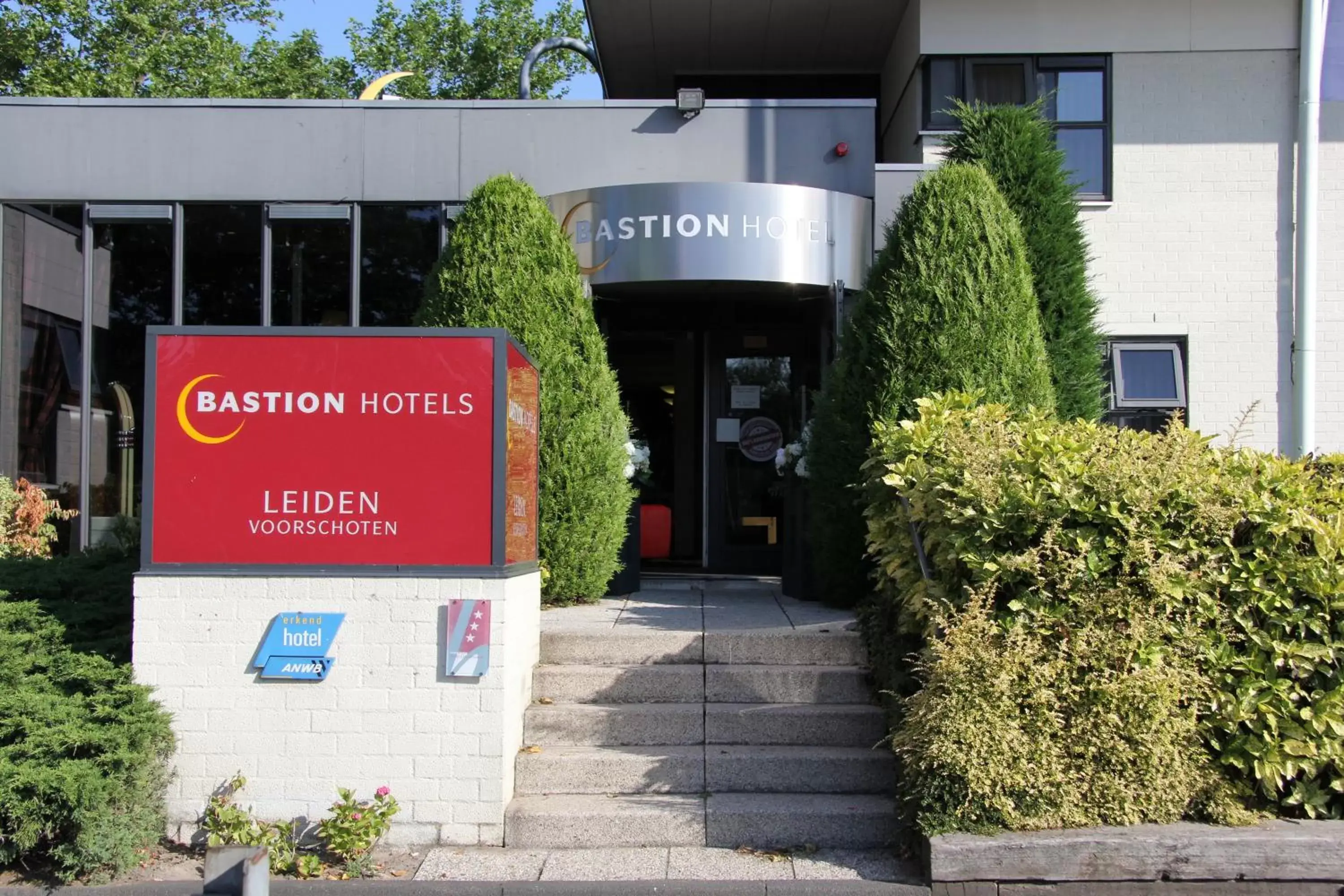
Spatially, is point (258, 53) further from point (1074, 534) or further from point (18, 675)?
point (1074, 534)

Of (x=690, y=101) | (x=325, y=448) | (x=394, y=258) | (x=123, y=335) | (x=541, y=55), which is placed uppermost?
(x=541, y=55)

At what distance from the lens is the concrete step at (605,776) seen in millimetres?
5121

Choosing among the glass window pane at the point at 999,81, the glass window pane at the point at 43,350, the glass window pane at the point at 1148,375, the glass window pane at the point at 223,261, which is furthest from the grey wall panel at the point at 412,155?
the glass window pane at the point at 1148,375

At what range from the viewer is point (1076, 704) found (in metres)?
4.57

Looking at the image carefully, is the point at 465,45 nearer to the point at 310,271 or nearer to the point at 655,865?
the point at 310,271

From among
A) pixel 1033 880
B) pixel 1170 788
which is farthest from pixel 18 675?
pixel 1170 788

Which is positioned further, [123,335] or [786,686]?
[123,335]

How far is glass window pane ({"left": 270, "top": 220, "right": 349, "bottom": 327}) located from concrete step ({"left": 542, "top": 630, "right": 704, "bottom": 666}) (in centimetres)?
459

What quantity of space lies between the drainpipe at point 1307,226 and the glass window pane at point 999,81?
2.08 m

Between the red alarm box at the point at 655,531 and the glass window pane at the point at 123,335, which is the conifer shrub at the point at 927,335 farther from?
the glass window pane at the point at 123,335

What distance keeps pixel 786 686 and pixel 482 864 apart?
5.72 ft

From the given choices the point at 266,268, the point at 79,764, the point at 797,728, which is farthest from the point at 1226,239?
the point at 79,764

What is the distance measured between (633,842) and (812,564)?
322cm

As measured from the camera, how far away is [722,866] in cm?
464
